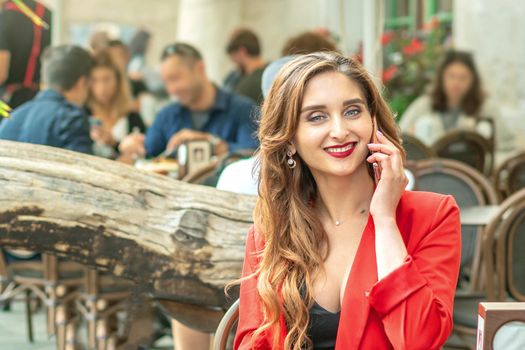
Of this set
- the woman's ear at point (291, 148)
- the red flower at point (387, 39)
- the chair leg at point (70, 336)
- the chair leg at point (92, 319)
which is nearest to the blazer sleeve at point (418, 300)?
the woman's ear at point (291, 148)

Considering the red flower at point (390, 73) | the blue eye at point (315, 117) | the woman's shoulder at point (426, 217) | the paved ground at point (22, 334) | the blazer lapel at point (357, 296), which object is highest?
the blue eye at point (315, 117)

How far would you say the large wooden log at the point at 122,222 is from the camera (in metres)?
3.30

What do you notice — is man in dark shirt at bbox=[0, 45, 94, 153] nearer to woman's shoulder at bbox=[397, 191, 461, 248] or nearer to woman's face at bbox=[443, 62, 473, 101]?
woman's shoulder at bbox=[397, 191, 461, 248]

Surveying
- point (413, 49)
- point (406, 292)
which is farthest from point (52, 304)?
point (413, 49)

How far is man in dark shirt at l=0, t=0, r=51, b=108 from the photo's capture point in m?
4.42

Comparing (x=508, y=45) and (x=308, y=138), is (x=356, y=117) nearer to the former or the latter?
(x=308, y=138)

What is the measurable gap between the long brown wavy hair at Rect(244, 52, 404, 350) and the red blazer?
49mm

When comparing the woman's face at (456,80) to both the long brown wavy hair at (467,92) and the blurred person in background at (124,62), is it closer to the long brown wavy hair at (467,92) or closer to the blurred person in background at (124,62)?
the long brown wavy hair at (467,92)

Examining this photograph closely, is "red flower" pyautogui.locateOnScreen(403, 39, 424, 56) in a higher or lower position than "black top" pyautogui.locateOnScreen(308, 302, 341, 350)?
higher

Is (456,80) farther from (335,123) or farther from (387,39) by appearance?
(335,123)

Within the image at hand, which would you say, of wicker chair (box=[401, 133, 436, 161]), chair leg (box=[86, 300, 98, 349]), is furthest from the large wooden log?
wicker chair (box=[401, 133, 436, 161])

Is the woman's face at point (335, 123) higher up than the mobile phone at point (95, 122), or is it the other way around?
the woman's face at point (335, 123)

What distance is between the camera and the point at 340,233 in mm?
2621

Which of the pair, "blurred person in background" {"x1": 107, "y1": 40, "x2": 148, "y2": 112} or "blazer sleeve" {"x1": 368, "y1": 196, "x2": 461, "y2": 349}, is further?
"blurred person in background" {"x1": 107, "y1": 40, "x2": 148, "y2": 112}
